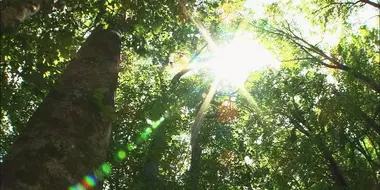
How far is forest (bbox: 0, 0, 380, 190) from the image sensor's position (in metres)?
3.32

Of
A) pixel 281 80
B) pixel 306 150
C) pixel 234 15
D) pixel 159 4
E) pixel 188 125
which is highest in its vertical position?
pixel 234 15

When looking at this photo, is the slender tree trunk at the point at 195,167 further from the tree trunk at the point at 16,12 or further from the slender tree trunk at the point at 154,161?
the tree trunk at the point at 16,12

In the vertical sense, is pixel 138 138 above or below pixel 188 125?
below

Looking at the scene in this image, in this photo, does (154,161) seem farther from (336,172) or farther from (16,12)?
(16,12)

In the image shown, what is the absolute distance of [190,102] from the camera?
18.4 meters

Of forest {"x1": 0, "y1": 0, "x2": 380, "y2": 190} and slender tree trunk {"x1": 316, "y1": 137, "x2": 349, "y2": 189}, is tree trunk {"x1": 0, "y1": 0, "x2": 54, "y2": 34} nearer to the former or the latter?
forest {"x1": 0, "y1": 0, "x2": 380, "y2": 190}

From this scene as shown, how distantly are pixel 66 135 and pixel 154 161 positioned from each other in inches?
367

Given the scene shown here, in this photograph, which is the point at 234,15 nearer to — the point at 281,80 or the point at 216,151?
the point at 281,80

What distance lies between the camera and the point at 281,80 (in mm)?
17375

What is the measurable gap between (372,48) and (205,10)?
1221 cm

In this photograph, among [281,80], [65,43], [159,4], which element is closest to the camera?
[65,43]

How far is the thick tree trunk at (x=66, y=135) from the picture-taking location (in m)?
2.71

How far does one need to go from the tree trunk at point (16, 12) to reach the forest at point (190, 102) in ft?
0.04

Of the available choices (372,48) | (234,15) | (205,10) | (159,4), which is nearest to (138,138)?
(205,10)
